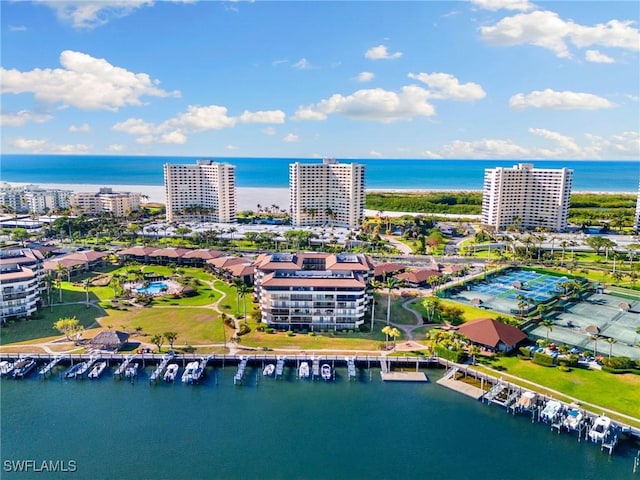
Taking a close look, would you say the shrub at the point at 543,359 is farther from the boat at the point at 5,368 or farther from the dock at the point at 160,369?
the boat at the point at 5,368

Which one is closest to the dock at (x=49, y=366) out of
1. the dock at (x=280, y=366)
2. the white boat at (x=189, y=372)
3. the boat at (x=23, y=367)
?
→ the boat at (x=23, y=367)

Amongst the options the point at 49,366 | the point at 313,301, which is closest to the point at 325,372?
the point at 313,301

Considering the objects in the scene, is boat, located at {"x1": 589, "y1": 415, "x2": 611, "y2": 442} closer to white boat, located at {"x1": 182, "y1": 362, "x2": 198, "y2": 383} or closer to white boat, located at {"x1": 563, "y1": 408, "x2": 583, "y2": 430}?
white boat, located at {"x1": 563, "y1": 408, "x2": 583, "y2": 430}

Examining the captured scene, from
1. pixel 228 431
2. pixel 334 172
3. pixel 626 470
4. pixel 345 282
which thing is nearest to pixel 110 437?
pixel 228 431

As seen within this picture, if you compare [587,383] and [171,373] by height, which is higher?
[587,383]

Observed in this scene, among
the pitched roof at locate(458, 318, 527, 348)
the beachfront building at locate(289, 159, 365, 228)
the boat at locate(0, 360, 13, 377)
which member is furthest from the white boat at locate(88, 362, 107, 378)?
the beachfront building at locate(289, 159, 365, 228)

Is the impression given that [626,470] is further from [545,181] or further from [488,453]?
[545,181]

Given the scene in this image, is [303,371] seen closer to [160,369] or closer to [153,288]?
[160,369]
